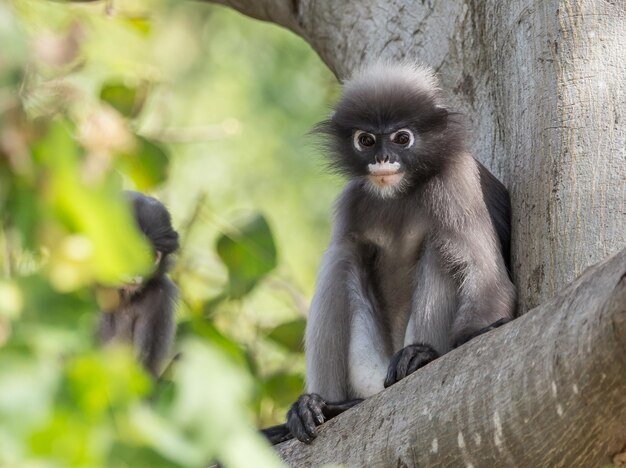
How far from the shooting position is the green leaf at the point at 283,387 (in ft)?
17.6

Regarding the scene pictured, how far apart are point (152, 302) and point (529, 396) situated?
146 inches

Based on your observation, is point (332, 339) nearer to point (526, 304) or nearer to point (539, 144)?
point (526, 304)

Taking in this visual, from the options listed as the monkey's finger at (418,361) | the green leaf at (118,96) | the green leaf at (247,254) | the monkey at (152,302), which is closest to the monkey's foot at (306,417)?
the monkey's finger at (418,361)

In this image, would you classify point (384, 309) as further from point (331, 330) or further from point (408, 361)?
point (408, 361)

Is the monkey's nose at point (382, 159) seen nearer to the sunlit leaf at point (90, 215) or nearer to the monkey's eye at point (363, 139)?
the monkey's eye at point (363, 139)

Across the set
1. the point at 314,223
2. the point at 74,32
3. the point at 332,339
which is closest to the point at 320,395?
the point at 332,339

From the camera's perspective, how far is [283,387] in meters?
5.41

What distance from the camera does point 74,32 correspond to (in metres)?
1.31

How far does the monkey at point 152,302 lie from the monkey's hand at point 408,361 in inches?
89.7

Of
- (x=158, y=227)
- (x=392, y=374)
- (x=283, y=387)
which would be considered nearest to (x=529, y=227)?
(x=392, y=374)

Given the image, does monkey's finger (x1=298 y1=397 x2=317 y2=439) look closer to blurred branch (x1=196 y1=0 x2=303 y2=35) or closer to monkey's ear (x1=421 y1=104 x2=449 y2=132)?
monkey's ear (x1=421 y1=104 x2=449 y2=132)

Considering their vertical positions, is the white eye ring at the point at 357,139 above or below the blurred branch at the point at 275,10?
above

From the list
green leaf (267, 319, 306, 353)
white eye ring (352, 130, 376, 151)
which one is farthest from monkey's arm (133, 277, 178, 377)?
white eye ring (352, 130, 376, 151)

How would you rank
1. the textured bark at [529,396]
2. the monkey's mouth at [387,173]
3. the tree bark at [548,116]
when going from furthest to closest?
1. the monkey's mouth at [387,173]
2. the tree bark at [548,116]
3. the textured bark at [529,396]
